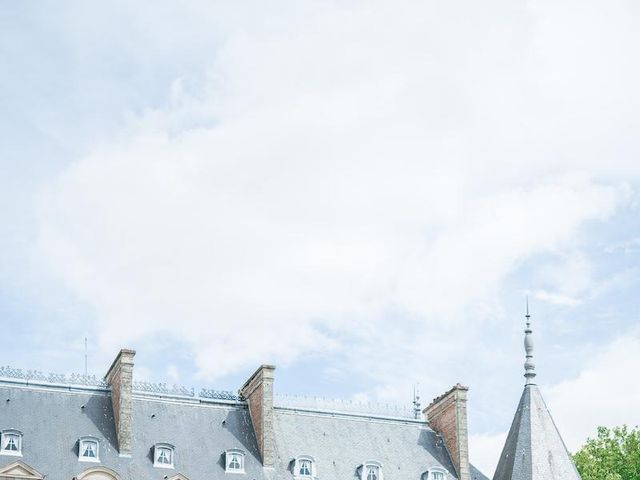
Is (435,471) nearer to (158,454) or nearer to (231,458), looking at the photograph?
(231,458)

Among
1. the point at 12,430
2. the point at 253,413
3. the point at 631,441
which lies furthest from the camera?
the point at 631,441

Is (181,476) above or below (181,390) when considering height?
below

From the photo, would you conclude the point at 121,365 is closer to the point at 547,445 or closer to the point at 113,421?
the point at 113,421

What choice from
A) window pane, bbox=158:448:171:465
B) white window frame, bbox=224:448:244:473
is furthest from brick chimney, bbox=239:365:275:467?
window pane, bbox=158:448:171:465

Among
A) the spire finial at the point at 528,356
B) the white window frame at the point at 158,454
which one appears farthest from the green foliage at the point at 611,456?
the white window frame at the point at 158,454

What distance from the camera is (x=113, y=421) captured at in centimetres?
5791

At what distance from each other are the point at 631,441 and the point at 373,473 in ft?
69.2

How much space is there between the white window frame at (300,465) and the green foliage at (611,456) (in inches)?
768

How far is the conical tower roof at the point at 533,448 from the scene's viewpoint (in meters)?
60.6

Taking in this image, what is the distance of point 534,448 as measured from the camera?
2413 inches

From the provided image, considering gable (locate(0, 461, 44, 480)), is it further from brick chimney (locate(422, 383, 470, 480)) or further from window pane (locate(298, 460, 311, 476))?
brick chimney (locate(422, 383, 470, 480))

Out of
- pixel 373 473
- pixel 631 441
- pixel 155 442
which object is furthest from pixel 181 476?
pixel 631 441

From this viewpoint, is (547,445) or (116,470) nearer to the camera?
(116,470)

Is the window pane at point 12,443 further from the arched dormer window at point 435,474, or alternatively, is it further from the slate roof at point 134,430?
the arched dormer window at point 435,474
